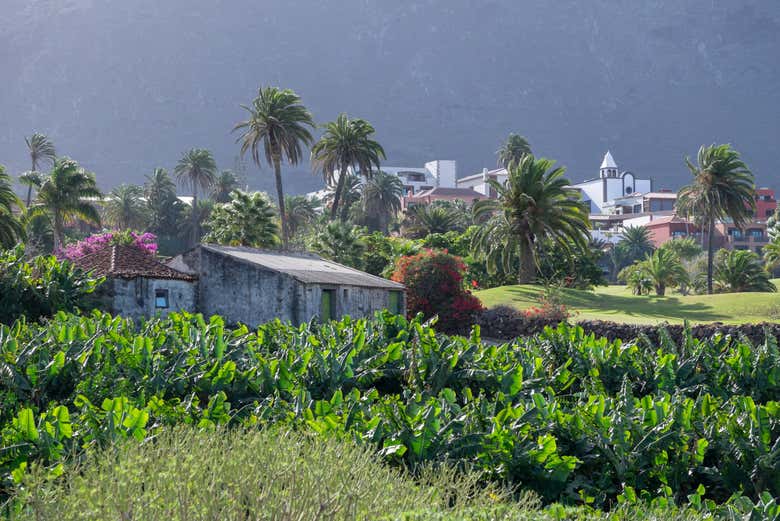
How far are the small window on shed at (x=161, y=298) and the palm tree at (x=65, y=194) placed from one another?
25.1 metres

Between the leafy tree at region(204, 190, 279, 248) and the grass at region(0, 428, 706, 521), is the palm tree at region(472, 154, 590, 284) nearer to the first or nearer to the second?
the leafy tree at region(204, 190, 279, 248)

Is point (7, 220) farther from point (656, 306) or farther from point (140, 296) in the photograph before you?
point (656, 306)

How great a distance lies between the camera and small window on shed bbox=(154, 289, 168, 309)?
34969 mm

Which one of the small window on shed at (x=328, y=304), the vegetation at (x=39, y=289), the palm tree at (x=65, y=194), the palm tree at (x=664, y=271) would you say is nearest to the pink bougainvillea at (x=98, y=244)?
the palm tree at (x=65, y=194)

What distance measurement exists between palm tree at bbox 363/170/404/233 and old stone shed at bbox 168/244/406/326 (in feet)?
→ 202

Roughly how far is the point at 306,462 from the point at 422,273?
3597cm

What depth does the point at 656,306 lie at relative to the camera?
49.3 m

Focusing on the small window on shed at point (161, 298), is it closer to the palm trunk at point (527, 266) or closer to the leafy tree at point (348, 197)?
the palm trunk at point (527, 266)

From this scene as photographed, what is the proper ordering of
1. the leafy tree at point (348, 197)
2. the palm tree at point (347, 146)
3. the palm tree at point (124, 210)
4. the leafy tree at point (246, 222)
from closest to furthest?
1. the leafy tree at point (246, 222)
2. the palm tree at point (347, 146)
3. the palm tree at point (124, 210)
4. the leafy tree at point (348, 197)

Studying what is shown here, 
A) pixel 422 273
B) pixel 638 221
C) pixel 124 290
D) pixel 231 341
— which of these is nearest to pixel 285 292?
pixel 124 290

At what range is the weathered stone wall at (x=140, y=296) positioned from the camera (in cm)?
3366

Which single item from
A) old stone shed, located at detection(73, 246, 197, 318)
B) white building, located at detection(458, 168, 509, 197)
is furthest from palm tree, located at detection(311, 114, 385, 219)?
white building, located at detection(458, 168, 509, 197)

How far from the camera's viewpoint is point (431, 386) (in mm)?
16094

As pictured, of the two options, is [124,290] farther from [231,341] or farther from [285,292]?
[231,341]
